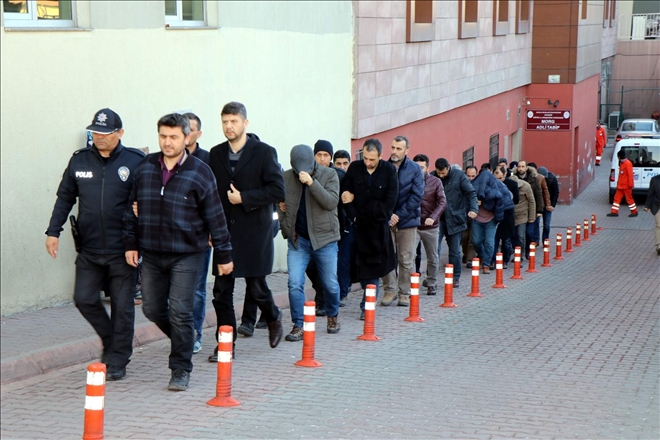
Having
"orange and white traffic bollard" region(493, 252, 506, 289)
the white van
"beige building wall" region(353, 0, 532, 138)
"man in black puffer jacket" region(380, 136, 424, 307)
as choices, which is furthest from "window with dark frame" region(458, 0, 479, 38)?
"man in black puffer jacket" region(380, 136, 424, 307)

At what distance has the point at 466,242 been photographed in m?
17.9

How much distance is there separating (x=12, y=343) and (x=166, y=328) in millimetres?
1730

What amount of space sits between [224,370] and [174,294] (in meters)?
0.67

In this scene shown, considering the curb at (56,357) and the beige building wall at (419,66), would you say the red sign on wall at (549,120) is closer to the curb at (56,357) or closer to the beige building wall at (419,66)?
the beige building wall at (419,66)

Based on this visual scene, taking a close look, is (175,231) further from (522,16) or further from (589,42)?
(589,42)

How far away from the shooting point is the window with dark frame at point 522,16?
3306 cm

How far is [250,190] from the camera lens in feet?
26.0

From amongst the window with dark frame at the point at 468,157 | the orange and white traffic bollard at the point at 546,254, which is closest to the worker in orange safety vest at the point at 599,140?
the window with dark frame at the point at 468,157

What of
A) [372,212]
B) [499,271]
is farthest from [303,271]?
[499,271]

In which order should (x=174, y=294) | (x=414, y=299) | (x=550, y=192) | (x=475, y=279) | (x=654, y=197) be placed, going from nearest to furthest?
(x=174, y=294), (x=414, y=299), (x=475, y=279), (x=654, y=197), (x=550, y=192)

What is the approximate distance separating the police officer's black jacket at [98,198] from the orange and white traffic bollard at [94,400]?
6.25 feet

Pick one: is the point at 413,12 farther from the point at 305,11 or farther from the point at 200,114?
the point at 200,114

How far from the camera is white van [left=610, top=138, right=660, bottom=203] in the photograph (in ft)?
111

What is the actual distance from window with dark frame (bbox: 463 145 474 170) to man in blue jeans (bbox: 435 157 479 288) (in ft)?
41.3
